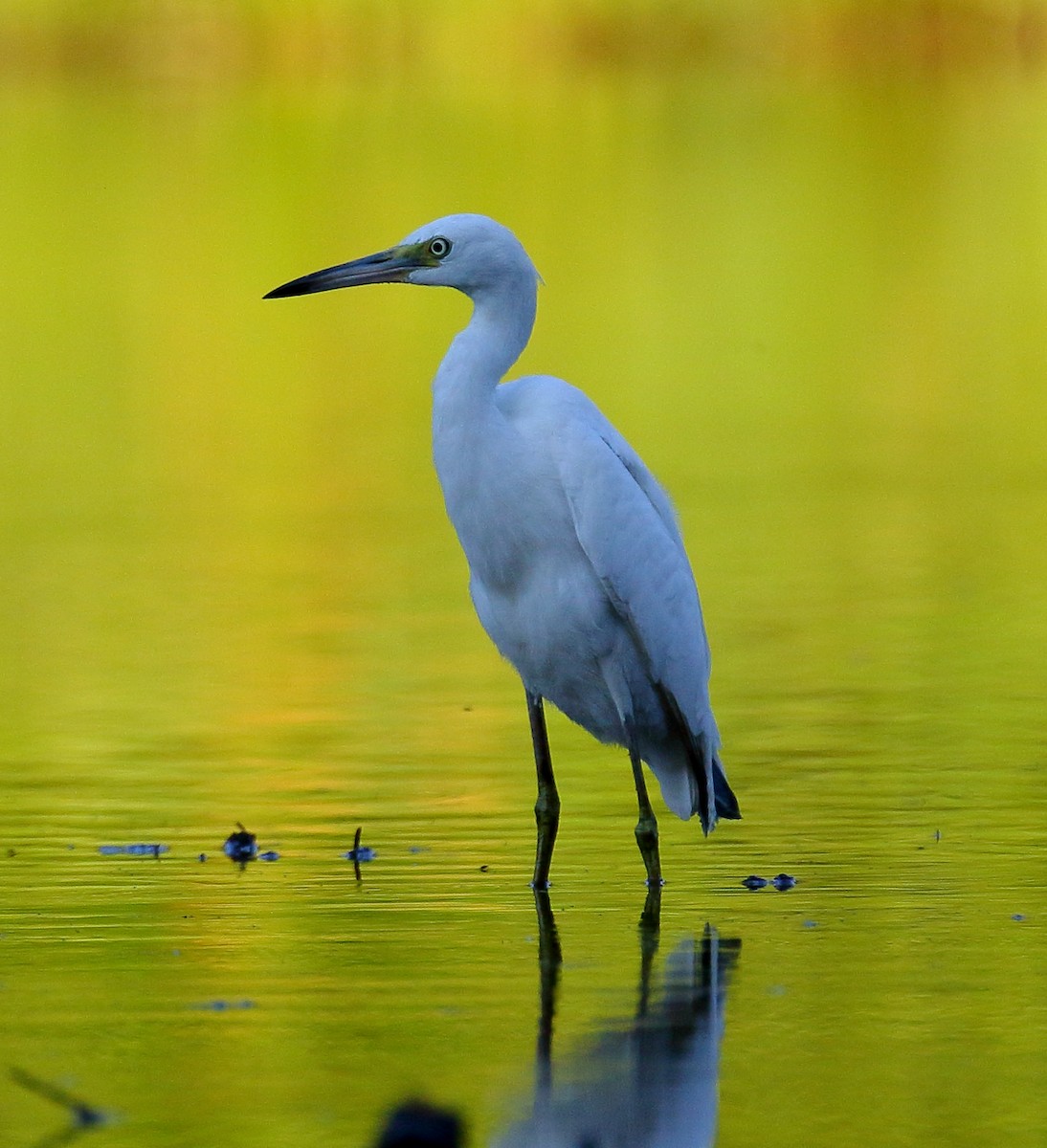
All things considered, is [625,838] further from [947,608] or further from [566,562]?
[947,608]

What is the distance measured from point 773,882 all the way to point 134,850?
68.0 inches

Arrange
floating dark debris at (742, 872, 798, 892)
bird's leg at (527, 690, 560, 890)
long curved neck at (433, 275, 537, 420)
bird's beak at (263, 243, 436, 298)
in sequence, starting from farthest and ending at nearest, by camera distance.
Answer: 1. bird's beak at (263, 243, 436, 298)
2. long curved neck at (433, 275, 537, 420)
3. bird's leg at (527, 690, 560, 890)
4. floating dark debris at (742, 872, 798, 892)

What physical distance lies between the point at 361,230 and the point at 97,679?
18.8 metres

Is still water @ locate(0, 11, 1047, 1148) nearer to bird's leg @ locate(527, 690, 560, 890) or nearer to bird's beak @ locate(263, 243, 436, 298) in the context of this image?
bird's leg @ locate(527, 690, 560, 890)

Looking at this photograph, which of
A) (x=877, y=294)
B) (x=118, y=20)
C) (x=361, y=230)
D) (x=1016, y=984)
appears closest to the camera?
(x=1016, y=984)

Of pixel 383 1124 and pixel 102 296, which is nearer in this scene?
pixel 383 1124

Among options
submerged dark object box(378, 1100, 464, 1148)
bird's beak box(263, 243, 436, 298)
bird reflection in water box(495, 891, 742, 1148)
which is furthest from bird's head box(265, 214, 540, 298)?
submerged dark object box(378, 1100, 464, 1148)

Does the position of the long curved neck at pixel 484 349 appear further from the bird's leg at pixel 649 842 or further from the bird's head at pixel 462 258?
the bird's leg at pixel 649 842

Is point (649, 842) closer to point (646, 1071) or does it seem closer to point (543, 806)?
point (543, 806)

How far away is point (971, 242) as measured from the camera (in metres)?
29.1

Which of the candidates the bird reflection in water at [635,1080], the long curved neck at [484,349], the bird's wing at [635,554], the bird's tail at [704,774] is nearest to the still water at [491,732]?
the bird reflection in water at [635,1080]

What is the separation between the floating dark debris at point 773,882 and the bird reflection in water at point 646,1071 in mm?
624

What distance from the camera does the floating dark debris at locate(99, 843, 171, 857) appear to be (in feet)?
23.8

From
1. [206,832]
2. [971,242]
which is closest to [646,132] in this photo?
[971,242]
